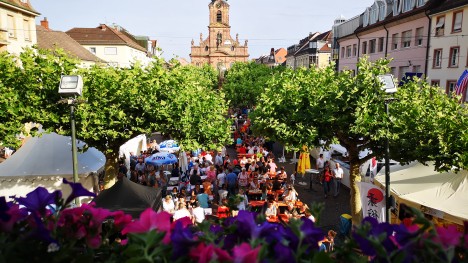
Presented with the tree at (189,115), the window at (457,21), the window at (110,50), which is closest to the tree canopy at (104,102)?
the tree at (189,115)

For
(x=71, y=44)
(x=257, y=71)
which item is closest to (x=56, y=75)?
(x=71, y=44)

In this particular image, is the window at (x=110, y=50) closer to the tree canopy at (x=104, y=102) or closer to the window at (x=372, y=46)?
the window at (x=372, y=46)

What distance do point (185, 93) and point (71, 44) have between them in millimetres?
40769

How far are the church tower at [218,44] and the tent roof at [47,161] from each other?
91.0 metres

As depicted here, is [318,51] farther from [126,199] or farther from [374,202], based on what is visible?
[126,199]

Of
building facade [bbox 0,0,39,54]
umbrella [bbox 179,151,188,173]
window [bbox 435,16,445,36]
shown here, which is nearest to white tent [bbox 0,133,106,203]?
umbrella [bbox 179,151,188,173]

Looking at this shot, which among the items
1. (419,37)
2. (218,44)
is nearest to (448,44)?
(419,37)

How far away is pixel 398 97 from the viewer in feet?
37.1

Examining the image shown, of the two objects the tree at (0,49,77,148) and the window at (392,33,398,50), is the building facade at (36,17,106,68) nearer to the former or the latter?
the window at (392,33,398,50)

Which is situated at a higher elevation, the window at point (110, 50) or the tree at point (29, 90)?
the window at point (110, 50)

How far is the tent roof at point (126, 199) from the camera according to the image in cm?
1000

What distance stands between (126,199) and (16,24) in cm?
2577

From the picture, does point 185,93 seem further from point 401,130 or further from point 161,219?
point 161,219

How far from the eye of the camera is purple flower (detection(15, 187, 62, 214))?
212cm
